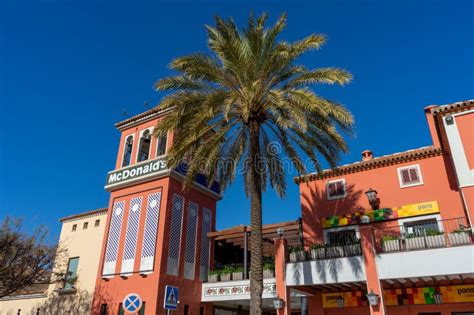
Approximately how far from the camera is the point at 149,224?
68.9 feet

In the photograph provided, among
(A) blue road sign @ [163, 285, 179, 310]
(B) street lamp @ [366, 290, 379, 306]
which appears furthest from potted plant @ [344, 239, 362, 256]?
(A) blue road sign @ [163, 285, 179, 310]

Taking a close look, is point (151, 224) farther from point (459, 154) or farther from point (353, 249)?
point (459, 154)

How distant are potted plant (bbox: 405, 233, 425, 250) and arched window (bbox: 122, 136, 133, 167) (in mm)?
17445

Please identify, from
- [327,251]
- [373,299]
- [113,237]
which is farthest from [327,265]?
[113,237]

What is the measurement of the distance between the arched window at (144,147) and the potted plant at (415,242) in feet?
53.8

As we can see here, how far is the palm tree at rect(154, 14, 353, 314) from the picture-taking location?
14.1 metres

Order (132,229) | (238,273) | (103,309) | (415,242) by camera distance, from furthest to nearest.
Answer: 1. (132,229)
2. (238,273)
3. (103,309)
4. (415,242)

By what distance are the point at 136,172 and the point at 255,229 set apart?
1157cm

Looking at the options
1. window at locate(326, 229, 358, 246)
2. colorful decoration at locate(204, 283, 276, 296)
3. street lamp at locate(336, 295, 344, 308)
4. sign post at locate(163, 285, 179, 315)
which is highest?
window at locate(326, 229, 358, 246)

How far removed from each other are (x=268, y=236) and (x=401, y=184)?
8.07 meters

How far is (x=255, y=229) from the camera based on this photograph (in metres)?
13.9

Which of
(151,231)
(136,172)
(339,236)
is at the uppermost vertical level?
(136,172)

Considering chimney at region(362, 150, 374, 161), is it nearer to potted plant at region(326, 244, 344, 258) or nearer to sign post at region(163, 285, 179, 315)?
potted plant at region(326, 244, 344, 258)

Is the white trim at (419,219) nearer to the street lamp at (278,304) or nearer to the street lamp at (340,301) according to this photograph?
the street lamp at (340,301)
